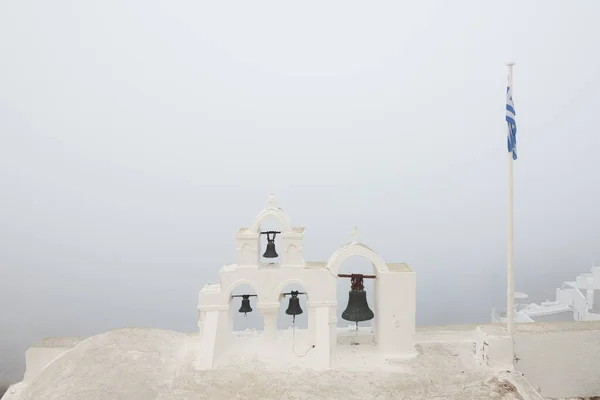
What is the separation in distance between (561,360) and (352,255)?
19.0 feet

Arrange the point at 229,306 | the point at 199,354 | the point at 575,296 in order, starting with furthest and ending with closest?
the point at 575,296 < the point at 229,306 < the point at 199,354

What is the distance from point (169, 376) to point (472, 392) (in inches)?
230

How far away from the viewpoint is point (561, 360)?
382 inches

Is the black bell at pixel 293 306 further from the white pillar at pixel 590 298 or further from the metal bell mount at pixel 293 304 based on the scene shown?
the white pillar at pixel 590 298

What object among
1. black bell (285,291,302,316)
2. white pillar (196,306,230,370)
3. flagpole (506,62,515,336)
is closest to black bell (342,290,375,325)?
black bell (285,291,302,316)

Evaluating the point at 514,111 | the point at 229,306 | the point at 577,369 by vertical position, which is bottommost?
the point at 577,369

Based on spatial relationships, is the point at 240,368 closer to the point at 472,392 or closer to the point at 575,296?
the point at 472,392

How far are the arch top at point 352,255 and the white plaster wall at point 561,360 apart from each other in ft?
12.4

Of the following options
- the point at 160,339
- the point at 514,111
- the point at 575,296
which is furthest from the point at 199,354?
the point at 575,296

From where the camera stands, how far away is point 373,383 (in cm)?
789

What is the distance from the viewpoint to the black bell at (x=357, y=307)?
9.09 metres

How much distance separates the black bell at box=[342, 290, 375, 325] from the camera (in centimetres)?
909

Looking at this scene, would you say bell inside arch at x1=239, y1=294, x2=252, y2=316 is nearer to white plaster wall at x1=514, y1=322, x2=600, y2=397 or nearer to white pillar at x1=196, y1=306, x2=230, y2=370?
white pillar at x1=196, y1=306, x2=230, y2=370

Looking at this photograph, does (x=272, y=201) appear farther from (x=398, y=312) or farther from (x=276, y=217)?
(x=398, y=312)
